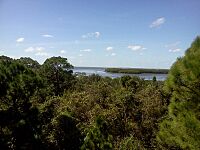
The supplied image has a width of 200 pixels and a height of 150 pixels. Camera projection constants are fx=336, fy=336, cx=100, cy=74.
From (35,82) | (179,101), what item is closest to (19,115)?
(35,82)

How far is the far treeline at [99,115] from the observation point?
31.6 ft

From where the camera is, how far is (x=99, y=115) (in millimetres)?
15641

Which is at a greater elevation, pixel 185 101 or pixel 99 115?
pixel 185 101

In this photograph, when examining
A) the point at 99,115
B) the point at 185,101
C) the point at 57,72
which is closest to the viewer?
the point at 185,101

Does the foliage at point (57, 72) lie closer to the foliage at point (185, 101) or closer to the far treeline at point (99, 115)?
the far treeline at point (99, 115)

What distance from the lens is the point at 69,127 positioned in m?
19.2

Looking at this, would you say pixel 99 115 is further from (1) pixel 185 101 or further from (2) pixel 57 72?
(2) pixel 57 72

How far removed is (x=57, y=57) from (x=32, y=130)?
3393cm

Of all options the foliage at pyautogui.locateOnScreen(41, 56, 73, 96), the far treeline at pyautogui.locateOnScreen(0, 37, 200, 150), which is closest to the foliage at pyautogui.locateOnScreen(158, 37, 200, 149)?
the far treeline at pyautogui.locateOnScreen(0, 37, 200, 150)

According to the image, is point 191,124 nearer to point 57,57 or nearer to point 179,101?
point 179,101

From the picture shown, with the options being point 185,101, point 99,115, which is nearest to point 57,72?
point 99,115

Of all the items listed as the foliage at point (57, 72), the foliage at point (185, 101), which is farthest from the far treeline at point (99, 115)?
the foliage at point (57, 72)

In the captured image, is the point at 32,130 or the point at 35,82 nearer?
the point at 32,130

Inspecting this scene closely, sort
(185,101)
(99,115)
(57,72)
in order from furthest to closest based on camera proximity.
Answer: (57,72)
(99,115)
(185,101)
